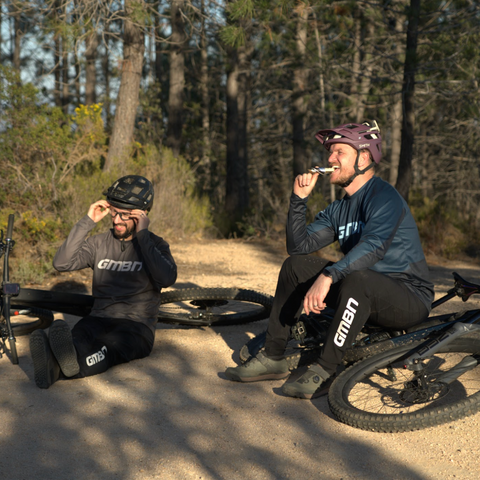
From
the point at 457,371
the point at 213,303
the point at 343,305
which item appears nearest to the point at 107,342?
the point at 213,303

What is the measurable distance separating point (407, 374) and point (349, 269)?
3.09 ft

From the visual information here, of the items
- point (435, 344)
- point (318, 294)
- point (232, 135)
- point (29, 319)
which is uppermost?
point (232, 135)

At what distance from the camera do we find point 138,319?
4.30m

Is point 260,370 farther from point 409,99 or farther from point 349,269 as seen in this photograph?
point 409,99

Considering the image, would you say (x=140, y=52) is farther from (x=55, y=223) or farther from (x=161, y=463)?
(x=161, y=463)

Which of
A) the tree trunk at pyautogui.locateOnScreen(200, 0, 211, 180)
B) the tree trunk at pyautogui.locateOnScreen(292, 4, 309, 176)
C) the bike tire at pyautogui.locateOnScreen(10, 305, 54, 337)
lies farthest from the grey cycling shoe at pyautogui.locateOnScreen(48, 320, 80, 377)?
the tree trunk at pyautogui.locateOnScreen(200, 0, 211, 180)

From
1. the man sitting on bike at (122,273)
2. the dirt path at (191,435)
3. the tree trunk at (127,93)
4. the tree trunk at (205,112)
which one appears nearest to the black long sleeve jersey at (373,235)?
the dirt path at (191,435)

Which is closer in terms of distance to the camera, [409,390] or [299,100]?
[409,390]

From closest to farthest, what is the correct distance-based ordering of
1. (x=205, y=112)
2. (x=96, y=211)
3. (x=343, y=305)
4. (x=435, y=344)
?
(x=435, y=344), (x=343, y=305), (x=96, y=211), (x=205, y=112)

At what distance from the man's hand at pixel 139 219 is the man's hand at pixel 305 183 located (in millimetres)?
1108

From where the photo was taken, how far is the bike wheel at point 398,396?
2.97 m

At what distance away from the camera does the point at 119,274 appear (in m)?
4.36

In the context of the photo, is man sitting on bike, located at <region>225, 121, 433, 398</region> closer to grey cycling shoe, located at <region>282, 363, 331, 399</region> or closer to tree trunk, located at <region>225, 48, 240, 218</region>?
grey cycling shoe, located at <region>282, 363, 331, 399</region>

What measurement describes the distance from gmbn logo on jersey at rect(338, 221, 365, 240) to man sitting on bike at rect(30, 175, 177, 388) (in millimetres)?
1205
